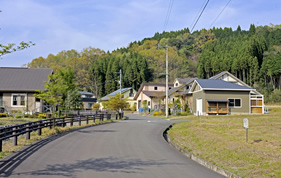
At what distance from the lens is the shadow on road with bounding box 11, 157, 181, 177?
8.20m

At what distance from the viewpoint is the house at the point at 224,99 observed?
1524 inches

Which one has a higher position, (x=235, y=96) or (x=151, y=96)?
(x=151, y=96)

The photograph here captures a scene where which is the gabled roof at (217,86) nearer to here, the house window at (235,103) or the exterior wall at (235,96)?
the exterior wall at (235,96)

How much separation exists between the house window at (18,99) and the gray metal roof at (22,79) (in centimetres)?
87

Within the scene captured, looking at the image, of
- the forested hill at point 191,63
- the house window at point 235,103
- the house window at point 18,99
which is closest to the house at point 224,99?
the house window at point 235,103

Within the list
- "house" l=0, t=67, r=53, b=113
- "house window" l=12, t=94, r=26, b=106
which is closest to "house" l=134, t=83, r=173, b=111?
"house" l=0, t=67, r=53, b=113

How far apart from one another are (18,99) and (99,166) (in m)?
33.2

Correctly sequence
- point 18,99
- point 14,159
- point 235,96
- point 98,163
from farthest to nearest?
point 235,96
point 18,99
point 14,159
point 98,163

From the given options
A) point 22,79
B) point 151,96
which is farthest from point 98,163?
point 151,96

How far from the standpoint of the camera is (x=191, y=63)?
93375 millimetres

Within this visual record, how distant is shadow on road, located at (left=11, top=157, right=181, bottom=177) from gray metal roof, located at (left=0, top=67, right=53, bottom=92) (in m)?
31.5

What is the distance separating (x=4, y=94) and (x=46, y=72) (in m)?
6.60

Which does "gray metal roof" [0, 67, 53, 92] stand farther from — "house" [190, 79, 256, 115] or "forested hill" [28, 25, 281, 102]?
"forested hill" [28, 25, 281, 102]

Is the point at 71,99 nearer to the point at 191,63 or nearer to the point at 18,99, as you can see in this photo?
the point at 18,99
